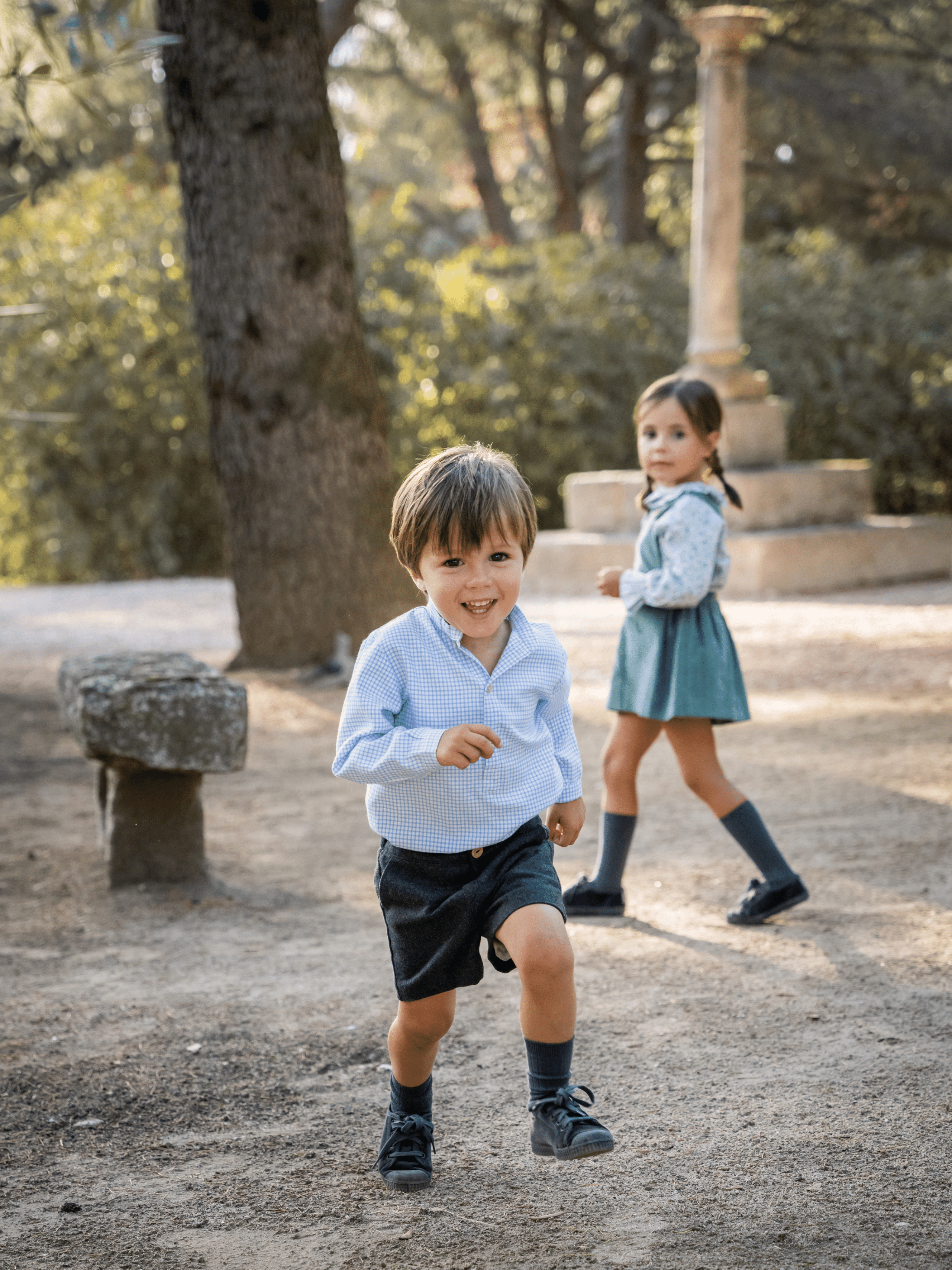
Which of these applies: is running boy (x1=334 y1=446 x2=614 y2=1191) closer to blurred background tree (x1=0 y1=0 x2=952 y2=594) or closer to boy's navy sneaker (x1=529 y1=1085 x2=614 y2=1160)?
boy's navy sneaker (x1=529 y1=1085 x2=614 y2=1160)

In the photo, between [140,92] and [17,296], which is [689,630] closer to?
[17,296]

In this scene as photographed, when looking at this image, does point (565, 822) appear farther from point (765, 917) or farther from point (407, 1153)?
point (765, 917)

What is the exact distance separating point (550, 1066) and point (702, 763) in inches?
56.8

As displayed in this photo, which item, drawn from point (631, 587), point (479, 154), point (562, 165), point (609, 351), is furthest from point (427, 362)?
point (631, 587)

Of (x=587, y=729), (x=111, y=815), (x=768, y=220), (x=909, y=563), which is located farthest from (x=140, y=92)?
(x=111, y=815)

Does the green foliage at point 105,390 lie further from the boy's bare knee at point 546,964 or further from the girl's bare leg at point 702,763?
the boy's bare knee at point 546,964

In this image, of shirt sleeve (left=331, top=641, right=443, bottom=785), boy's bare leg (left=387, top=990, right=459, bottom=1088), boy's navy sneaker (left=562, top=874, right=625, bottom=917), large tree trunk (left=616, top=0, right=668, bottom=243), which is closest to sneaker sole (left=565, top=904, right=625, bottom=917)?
boy's navy sneaker (left=562, top=874, right=625, bottom=917)

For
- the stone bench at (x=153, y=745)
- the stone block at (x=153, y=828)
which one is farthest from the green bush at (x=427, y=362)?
the stone block at (x=153, y=828)

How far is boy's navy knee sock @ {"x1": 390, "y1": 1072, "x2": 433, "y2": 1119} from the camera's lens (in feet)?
7.54

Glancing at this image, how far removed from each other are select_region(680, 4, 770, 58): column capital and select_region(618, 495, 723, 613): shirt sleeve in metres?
8.07

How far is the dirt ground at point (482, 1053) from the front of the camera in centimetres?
209

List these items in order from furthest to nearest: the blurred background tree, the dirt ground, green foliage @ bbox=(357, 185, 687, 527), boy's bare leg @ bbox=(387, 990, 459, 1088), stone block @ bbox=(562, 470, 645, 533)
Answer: green foliage @ bbox=(357, 185, 687, 527), the blurred background tree, stone block @ bbox=(562, 470, 645, 533), boy's bare leg @ bbox=(387, 990, 459, 1088), the dirt ground

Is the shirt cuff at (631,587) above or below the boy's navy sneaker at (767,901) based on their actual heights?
above

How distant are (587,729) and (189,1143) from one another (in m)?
3.58
